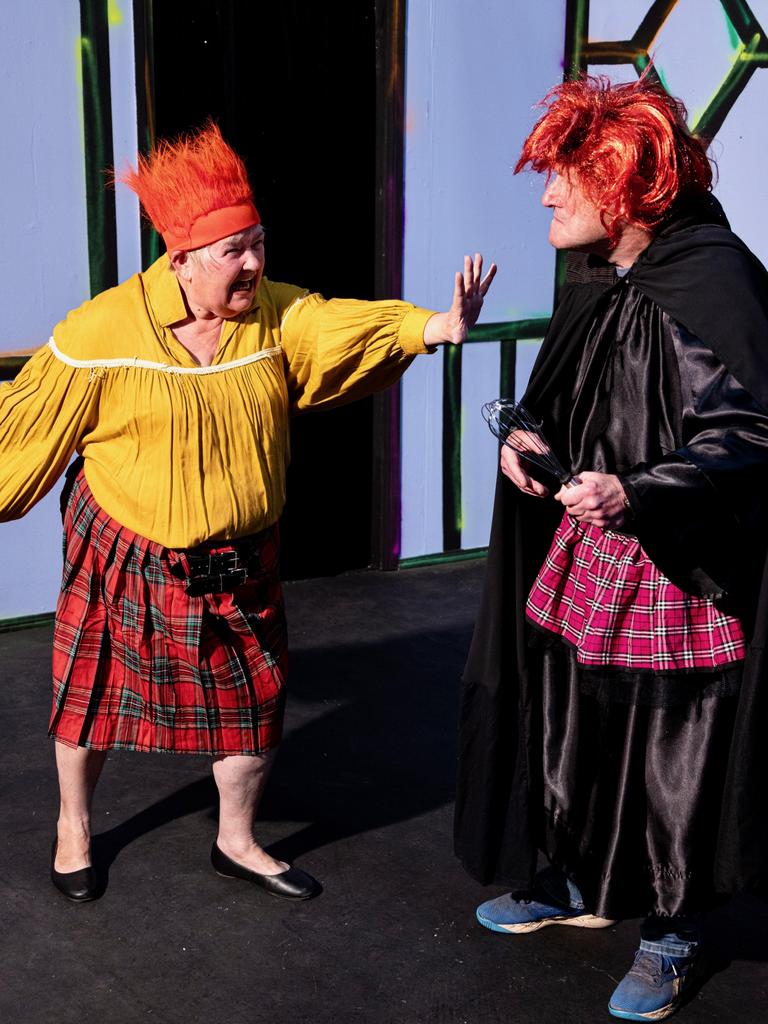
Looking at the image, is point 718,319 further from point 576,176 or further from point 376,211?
point 376,211

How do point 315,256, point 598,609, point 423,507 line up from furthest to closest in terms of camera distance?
point 423,507, point 315,256, point 598,609

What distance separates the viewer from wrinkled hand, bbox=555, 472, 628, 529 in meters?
2.46

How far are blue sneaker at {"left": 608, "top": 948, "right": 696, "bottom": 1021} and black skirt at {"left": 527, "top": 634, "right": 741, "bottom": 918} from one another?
0.12 m

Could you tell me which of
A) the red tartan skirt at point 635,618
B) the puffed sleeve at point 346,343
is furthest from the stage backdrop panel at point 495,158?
the red tartan skirt at point 635,618

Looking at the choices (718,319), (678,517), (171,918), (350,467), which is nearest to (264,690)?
(171,918)

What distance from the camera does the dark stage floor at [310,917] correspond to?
9.26ft

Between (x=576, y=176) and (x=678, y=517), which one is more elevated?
(x=576, y=176)

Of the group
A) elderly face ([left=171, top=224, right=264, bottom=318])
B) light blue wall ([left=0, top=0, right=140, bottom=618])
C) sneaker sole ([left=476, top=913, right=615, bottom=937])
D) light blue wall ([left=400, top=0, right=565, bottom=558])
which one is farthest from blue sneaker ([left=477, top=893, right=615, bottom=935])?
light blue wall ([left=400, top=0, right=565, bottom=558])

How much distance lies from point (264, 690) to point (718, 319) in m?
1.36

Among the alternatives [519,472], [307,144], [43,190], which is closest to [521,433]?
[519,472]

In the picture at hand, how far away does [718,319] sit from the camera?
2508mm

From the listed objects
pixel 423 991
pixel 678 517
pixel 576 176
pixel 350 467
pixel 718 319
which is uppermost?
pixel 576 176

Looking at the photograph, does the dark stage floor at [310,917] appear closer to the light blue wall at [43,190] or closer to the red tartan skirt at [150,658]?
the red tartan skirt at [150,658]

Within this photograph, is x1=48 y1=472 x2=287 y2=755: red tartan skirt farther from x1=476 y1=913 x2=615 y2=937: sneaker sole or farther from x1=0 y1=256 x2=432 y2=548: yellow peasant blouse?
x1=476 y1=913 x2=615 y2=937: sneaker sole
